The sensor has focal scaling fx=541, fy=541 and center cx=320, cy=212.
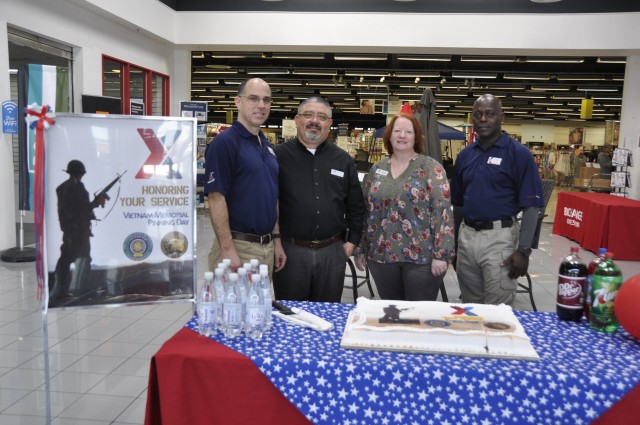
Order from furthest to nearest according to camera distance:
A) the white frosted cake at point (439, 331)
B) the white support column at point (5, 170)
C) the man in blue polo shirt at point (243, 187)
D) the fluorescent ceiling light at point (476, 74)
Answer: the fluorescent ceiling light at point (476, 74), the white support column at point (5, 170), the man in blue polo shirt at point (243, 187), the white frosted cake at point (439, 331)

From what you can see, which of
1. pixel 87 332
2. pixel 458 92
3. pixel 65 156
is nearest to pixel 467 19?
pixel 87 332

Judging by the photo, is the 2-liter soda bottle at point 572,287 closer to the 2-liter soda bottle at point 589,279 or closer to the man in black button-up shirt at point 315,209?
the 2-liter soda bottle at point 589,279

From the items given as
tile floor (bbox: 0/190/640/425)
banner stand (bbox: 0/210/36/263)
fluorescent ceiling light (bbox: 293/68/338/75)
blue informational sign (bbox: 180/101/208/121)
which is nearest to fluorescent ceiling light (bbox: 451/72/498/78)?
fluorescent ceiling light (bbox: 293/68/338/75)

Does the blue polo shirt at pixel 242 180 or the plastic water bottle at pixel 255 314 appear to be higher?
the blue polo shirt at pixel 242 180

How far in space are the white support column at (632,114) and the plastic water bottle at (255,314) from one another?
33.9 feet

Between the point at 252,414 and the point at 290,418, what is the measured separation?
124mm

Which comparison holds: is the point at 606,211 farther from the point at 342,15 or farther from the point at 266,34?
the point at 266,34

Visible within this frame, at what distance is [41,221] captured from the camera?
82.7 inches

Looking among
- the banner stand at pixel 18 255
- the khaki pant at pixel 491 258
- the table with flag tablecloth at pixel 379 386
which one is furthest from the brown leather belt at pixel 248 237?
the banner stand at pixel 18 255

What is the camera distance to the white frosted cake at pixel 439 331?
1804mm

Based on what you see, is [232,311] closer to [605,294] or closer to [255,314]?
[255,314]

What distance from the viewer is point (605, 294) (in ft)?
6.58

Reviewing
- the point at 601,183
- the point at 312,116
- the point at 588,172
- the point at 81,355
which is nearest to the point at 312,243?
the point at 312,116

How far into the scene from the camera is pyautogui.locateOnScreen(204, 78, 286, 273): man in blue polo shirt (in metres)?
2.72
